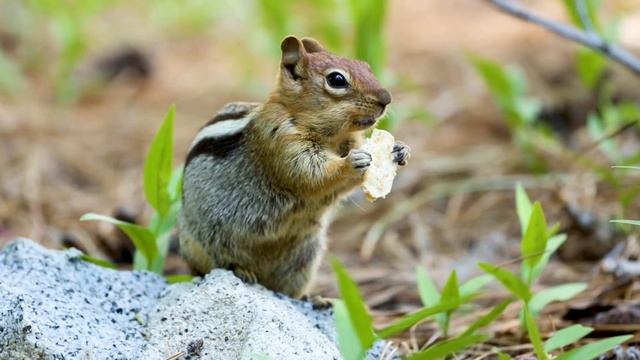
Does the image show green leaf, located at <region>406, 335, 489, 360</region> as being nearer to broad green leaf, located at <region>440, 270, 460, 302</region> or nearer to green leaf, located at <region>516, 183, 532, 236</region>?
broad green leaf, located at <region>440, 270, 460, 302</region>

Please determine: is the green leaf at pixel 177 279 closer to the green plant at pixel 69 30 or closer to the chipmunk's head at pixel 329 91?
the chipmunk's head at pixel 329 91

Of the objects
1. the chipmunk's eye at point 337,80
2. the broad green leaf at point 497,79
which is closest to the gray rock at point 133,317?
the chipmunk's eye at point 337,80

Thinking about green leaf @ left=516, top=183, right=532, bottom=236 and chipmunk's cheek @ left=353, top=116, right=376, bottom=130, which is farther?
green leaf @ left=516, top=183, right=532, bottom=236

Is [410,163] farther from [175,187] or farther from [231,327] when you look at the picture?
[231,327]

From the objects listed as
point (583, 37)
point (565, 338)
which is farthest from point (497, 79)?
point (565, 338)

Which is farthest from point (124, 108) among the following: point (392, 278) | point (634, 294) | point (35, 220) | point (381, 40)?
point (634, 294)

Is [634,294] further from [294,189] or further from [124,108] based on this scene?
[124,108]

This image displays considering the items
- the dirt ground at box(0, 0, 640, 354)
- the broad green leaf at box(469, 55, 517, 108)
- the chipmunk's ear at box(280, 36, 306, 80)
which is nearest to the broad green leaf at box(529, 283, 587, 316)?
the dirt ground at box(0, 0, 640, 354)
